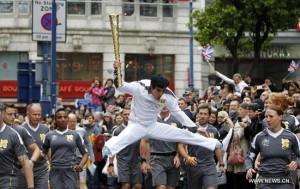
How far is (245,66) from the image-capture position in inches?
1938

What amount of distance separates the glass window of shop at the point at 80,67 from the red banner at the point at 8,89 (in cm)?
241

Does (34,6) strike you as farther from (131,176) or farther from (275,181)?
(275,181)

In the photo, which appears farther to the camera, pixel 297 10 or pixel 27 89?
pixel 297 10

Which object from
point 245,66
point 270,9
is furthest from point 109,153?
point 245,66

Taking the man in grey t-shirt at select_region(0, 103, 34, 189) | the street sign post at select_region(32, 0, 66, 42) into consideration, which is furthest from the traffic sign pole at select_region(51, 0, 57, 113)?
the man in grey t-shirt at select_region(0, 103, 34, 189)

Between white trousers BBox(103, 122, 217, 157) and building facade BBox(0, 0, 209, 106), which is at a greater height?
building facade BBox(0, 0, 209, 106)

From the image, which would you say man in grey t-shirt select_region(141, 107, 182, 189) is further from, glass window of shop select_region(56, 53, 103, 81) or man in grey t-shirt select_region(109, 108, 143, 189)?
glass window of shop select_region(56, 53, 103, 81)

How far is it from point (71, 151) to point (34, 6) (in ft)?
33.3

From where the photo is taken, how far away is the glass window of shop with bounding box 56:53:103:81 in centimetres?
4681

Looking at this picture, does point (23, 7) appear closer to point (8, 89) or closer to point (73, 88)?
point (8, 89)

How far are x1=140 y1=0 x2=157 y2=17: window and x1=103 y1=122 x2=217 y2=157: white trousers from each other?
32.2 m

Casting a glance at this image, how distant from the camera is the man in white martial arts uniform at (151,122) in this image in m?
15.5

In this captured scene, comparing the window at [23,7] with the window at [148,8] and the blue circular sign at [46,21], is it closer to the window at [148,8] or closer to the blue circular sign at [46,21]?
the window at [148,8]

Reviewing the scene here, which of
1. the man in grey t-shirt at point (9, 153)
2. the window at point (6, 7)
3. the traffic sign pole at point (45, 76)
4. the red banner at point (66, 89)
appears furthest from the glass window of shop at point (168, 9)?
the man in grey t-shirt at point (9, 153)
